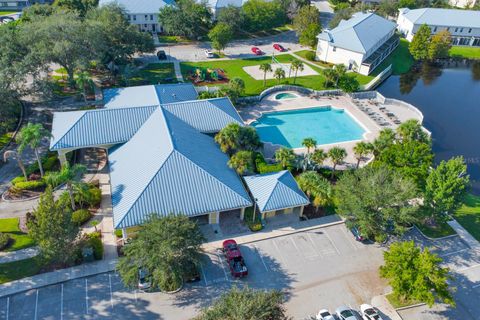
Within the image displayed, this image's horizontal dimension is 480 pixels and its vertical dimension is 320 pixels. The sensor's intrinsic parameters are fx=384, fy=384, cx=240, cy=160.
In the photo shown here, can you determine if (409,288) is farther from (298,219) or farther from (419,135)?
(419,135)

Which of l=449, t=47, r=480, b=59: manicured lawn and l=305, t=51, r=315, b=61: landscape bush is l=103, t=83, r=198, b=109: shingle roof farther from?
l=449, t=47, r=480, b=59: manicured lawn

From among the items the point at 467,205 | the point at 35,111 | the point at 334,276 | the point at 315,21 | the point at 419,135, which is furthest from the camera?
the point at 315,21

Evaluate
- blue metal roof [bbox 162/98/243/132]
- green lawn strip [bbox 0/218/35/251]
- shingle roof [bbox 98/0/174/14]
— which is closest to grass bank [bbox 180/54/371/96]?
blue metal roof [bbox 162/98/243/132]

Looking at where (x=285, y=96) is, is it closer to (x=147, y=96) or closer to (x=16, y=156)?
(x=147, y=96)

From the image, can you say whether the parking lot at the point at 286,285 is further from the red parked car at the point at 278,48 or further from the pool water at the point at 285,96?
the red parked car at the point at 278,48

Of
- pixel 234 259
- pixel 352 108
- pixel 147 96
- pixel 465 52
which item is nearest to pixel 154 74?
pixel 147 96

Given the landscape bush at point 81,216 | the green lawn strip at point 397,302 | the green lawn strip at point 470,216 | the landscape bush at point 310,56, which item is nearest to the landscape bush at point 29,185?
the landscape bush at point 81,216

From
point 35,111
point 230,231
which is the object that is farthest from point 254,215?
point 35,111
